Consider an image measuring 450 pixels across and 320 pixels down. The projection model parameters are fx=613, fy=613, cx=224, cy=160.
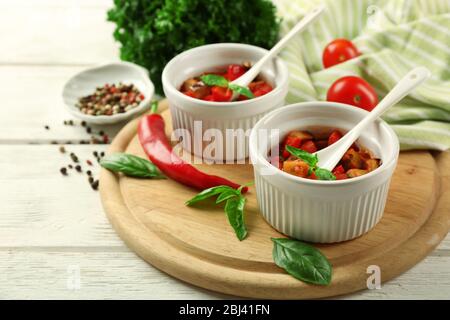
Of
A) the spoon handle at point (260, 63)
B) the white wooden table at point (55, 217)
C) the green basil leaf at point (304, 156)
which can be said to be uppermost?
the spoon handle at point (260, 63)

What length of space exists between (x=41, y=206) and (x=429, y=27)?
7.00ft

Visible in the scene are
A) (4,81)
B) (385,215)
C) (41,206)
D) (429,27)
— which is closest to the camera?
(385,215)

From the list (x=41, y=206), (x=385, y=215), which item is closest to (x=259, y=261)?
(x=385, y=215)

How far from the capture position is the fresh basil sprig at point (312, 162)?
2.15 m

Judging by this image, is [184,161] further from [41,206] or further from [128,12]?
[128,12]

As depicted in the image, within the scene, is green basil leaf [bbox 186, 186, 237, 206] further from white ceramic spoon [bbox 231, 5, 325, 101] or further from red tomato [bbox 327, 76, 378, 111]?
red tomato [bbox 327, 76, 378, 111]

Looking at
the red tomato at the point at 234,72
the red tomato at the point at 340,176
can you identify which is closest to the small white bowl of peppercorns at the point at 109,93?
the red tomato at the point at 234,72

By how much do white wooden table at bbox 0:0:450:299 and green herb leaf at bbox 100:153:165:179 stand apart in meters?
0.14

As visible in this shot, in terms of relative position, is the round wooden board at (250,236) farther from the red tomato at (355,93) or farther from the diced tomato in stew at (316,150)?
the red tomato at (355,93)

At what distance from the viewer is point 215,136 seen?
2697mm

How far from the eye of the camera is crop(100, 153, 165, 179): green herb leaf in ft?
8.75

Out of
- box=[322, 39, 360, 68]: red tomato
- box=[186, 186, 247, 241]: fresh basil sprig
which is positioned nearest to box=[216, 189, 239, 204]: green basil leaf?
box=[186, 186, 247, 241]: fresh basil sprig

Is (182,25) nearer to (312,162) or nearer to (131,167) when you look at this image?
(131,167)

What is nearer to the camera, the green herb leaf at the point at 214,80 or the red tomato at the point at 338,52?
the green herb leaf at the point at 214,80
